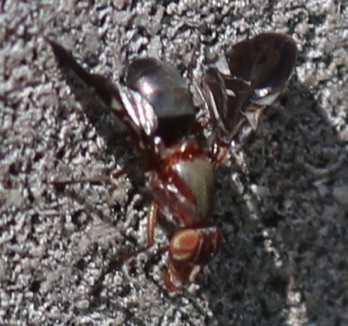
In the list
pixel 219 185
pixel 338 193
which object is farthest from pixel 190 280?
pixel 338 193

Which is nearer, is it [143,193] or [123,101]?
[123,101]

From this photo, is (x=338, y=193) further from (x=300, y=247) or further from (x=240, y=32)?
(x=240, y=32)

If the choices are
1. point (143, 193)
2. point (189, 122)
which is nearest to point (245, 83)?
point (189, 122)

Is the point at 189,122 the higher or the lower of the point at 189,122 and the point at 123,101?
the lower

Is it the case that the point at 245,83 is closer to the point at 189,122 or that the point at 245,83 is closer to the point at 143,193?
the point at 189,122

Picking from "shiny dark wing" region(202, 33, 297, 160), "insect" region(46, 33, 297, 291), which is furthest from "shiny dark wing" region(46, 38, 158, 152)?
"shiny dark wing" region(202, 33, 297, 160)

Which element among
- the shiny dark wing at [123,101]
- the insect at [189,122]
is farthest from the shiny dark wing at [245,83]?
the shiny dark wing at [123,101]

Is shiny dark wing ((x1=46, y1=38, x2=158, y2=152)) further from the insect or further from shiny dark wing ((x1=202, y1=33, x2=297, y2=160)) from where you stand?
shiny dark wing ((x1=202, y1=33, x2=297, y2=160))
